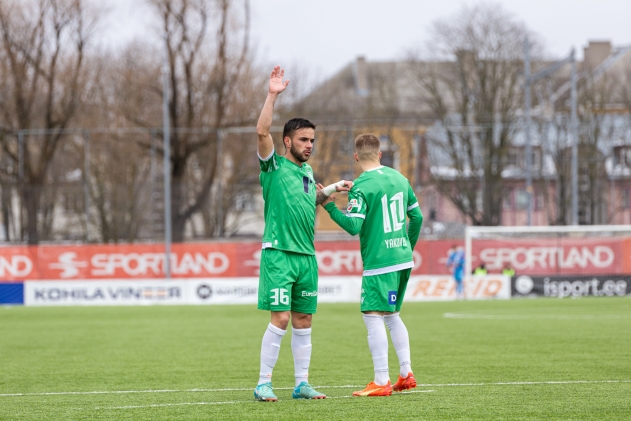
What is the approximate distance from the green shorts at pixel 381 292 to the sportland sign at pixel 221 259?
26.6 m

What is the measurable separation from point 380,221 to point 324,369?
337 centimetres

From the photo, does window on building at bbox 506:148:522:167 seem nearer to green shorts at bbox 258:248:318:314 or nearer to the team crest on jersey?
the team crest on jersey

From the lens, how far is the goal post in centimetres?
3331

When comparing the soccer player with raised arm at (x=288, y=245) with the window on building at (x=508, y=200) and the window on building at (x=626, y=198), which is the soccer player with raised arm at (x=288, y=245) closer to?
the window on building at (x=508, y=200)

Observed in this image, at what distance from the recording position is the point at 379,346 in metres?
7.86

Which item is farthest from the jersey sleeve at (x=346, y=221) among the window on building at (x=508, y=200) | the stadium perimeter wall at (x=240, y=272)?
the window on building at (x=508, y=200)

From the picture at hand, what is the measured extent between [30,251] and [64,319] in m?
12.2

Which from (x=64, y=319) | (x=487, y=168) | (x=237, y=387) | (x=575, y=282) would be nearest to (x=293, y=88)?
(x=487, y=168)

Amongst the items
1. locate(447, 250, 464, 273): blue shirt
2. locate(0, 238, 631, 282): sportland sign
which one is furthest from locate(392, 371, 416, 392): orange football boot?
locate(0, 238, 631, 282): sportland sign

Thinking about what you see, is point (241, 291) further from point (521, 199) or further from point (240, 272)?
point (521, 199)

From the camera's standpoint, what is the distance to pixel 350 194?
7.98m

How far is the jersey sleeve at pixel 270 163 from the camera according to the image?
7.69 meters

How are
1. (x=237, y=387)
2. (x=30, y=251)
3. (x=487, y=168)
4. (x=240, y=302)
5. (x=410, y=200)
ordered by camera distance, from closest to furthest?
(x=410, y=200) < (x=237, y=387) < (x=240, y=302) < (x=30, y=251) < (x=487, y=168)

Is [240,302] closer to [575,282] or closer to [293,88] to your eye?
[575,282]
